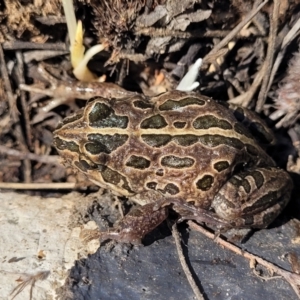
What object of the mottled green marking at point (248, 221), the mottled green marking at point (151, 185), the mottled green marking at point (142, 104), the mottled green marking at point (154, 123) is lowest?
the mottled green marking at point (248, 221)

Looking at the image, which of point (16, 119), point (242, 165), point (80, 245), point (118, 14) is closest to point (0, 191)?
point (16, 119)

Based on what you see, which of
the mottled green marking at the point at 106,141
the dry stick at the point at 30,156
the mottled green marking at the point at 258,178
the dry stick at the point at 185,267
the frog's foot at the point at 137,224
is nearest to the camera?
the dry stick at the point at 185,267

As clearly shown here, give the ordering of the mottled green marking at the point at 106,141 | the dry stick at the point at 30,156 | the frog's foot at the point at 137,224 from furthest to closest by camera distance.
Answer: the dry stick at the point at 30,156, the mottled green marking at the point at 106,141, the frog's foot at the point at 137,224

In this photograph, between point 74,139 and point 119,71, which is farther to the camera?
point 119,71

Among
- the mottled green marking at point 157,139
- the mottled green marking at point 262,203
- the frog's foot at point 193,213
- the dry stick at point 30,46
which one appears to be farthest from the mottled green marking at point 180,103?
the dry stick at point 30,46

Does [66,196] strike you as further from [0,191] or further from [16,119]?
[16,119]

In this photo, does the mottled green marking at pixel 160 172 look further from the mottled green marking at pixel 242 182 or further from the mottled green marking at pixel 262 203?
the mottled green marking at pixel 262 203

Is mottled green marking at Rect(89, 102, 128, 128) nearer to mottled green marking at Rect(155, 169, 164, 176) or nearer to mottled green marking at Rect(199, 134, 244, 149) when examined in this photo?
mottled green marking at Rect(155, 169, 164, 176)

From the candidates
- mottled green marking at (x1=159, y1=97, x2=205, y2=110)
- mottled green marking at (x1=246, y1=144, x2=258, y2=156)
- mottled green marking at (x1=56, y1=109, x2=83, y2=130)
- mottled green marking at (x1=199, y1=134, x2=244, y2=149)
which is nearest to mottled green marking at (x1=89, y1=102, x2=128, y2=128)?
mottled green marking at (x1=56, y1=109, x2=83, y2=130)
